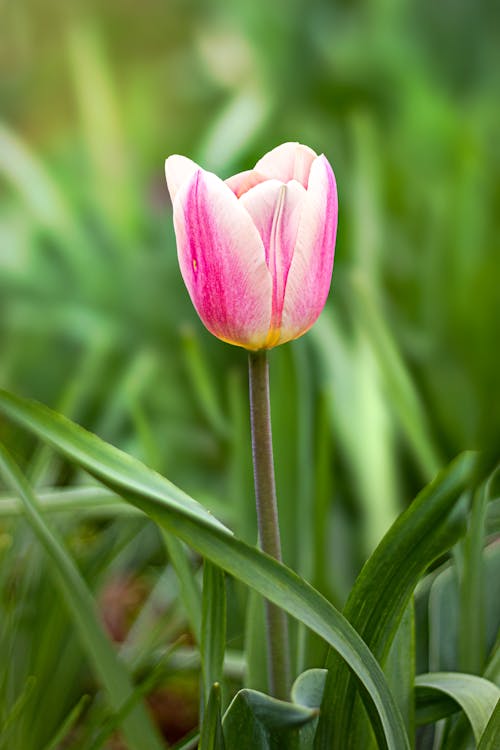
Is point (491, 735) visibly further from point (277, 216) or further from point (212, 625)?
point (277, 216)

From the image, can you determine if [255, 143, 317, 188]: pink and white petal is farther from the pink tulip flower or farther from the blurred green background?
the blurred green background

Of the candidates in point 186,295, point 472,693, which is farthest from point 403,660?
point 186,295

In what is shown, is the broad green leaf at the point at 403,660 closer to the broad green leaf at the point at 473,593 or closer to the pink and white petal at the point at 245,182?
the broad green leaf at the point at 473,593

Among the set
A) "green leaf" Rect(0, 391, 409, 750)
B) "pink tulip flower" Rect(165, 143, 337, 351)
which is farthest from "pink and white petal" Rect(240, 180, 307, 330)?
"green leaf" Rect(0, 391, 409, 750)

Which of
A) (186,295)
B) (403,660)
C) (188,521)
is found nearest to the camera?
(188,521)

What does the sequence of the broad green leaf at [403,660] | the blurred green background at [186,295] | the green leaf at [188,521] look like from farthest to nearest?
the blurred green background at [186,295], the broad green leaf at [403,660], the green leaf at [188,521]

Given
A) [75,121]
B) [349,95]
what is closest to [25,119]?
[75,121]

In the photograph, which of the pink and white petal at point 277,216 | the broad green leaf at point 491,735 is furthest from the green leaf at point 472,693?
the pink and white petal at point 277,216
